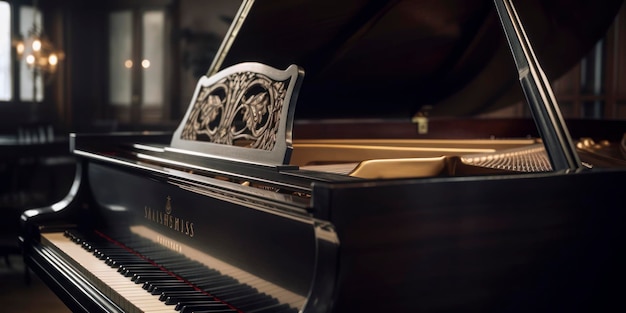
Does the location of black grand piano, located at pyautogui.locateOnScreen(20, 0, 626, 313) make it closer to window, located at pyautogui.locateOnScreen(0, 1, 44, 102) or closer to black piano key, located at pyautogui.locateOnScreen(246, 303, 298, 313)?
black piano key, located at pyautogui.locateOnScreen(246, 303, 298, 313)

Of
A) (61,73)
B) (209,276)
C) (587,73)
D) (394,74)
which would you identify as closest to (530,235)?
(209,276)

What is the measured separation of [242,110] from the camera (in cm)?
216

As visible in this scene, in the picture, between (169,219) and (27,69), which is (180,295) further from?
(27,69)

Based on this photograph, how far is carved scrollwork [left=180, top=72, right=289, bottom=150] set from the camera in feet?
6.43

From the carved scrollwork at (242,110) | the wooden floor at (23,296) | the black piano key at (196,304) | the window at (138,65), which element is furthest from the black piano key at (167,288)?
the window at (138,65)

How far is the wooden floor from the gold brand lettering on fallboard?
181cm

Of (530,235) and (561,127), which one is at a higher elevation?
(561,127)

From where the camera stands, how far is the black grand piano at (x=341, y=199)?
1.37 metres

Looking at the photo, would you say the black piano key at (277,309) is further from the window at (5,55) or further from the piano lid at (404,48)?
the window at (5,55)

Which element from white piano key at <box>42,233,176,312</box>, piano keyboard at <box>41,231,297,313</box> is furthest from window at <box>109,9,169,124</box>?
piano keyboard at <box>41,231,297,313</box>

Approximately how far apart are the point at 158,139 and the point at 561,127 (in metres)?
1.97

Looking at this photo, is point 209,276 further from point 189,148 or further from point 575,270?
point 575,270

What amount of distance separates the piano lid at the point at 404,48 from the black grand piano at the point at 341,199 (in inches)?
0.4

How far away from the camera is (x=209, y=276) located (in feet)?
6.06
